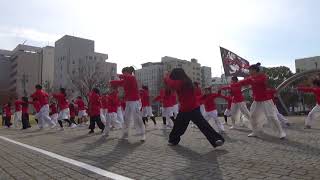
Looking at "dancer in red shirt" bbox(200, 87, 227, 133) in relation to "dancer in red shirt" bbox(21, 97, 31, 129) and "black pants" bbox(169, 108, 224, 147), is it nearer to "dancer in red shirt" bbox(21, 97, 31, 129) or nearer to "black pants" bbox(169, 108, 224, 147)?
"black pants" bbox(169, 108, 224, 147)

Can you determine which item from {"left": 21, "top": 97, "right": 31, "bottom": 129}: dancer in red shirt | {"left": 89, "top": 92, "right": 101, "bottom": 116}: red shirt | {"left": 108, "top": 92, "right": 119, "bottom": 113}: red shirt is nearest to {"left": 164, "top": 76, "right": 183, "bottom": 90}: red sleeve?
{"left": 89, "top": 92, "right": 101, "bottom": 116}: red shirt

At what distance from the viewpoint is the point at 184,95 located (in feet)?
31.9

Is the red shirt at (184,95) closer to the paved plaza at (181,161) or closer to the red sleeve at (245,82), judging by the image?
the paved plaza at (181,161)

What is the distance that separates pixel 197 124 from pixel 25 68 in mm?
120830

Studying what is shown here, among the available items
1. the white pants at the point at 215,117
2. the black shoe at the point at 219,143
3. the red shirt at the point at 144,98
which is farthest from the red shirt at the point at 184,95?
the red shirt at the point at 144,98

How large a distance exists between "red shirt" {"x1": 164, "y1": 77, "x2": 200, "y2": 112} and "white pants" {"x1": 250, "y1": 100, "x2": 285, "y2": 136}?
116 inches

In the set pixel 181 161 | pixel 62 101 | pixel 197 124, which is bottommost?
pixel 181 161

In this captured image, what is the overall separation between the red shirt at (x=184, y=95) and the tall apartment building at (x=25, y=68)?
108555mm

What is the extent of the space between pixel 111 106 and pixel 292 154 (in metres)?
11.3

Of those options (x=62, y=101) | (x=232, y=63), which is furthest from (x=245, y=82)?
(x=232, y=63)

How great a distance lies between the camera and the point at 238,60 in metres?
44.0

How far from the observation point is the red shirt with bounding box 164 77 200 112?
961 centimetres

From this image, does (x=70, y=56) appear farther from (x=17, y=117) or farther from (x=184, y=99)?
(x=184, y=99)

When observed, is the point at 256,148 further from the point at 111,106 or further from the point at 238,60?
the point at 238,60
